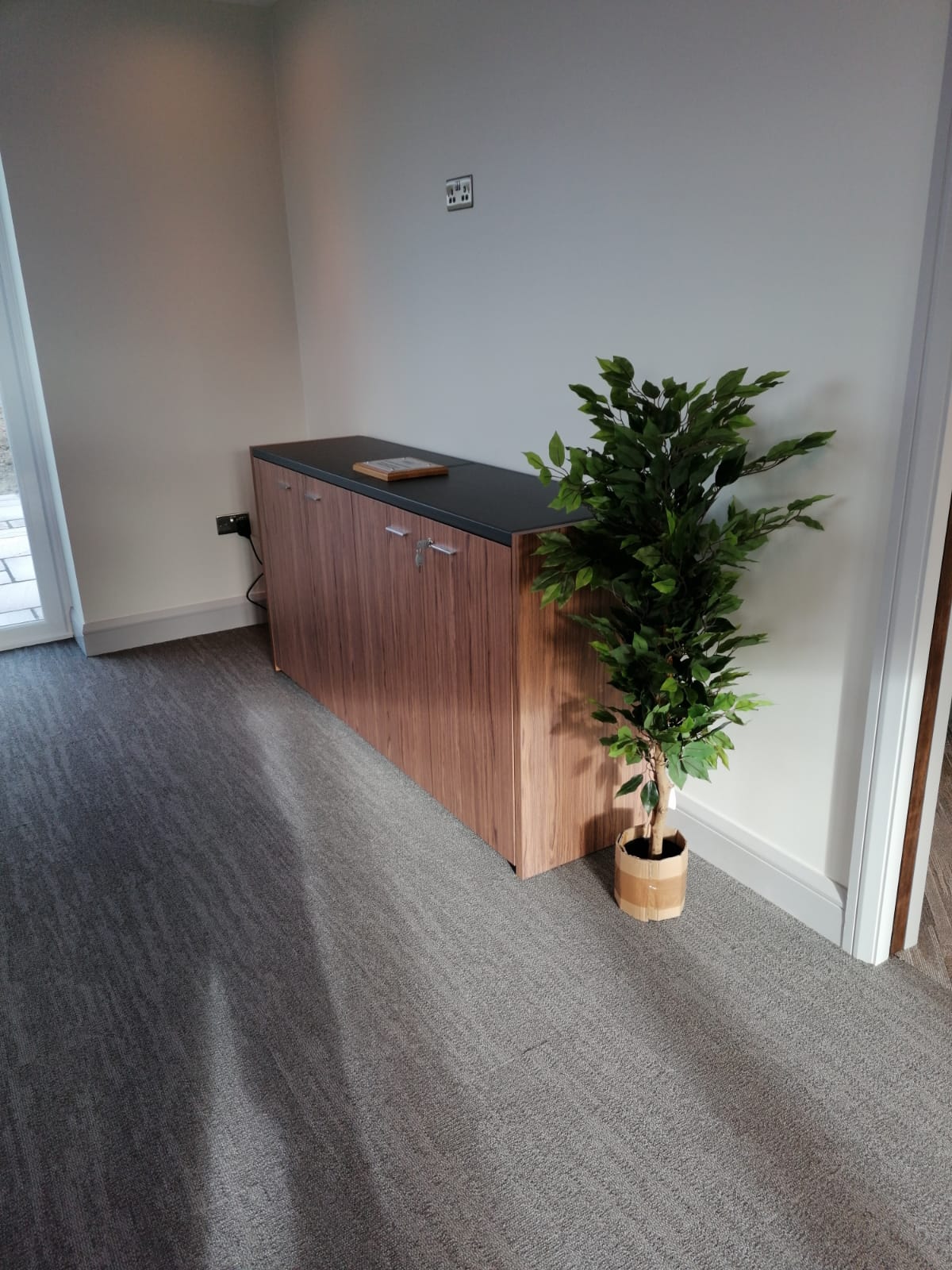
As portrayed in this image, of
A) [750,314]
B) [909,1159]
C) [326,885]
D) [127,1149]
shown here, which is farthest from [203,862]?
[750,314]

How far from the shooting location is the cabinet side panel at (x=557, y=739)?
6.66 feet

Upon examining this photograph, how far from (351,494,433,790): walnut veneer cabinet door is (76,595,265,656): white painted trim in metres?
1.40

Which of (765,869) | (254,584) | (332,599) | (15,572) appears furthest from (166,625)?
(765,869)

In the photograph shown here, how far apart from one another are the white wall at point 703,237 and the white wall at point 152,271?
2.07 feet

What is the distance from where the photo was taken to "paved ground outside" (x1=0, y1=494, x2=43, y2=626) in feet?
12.3

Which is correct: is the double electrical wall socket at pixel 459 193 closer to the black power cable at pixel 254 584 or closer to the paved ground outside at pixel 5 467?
the black power cable at pixel 254 584

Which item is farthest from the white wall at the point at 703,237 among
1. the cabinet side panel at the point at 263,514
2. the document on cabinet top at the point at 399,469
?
the cabinet side panel at the point at 263,514

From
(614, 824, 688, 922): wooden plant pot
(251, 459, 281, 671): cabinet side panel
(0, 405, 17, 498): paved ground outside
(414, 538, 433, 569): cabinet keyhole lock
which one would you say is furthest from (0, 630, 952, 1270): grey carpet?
(0, 405, 17, 498): paved ground outside

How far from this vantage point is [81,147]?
3271 millimetres

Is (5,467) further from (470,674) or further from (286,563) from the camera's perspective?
(470,674)

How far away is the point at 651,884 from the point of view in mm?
2029

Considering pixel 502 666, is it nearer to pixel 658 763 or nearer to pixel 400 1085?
pixel 658 763

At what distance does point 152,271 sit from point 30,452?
0.87 m

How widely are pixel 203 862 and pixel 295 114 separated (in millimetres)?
2743
